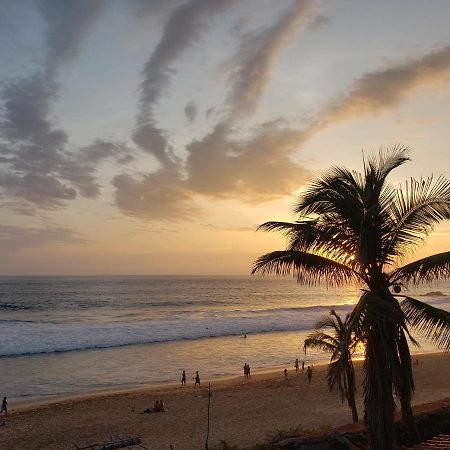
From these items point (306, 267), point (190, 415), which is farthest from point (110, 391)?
point (306, 267)

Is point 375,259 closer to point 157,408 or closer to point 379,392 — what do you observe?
point 379,392

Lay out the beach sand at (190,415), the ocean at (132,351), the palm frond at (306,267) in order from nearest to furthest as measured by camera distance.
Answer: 1. the palm frond at (306,267)
2. the beach sand at (190,415)
3. the ocean at (132,351)

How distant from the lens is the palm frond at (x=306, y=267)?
8422mm

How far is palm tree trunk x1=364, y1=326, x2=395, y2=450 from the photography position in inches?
307

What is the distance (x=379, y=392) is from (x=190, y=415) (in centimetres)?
1747

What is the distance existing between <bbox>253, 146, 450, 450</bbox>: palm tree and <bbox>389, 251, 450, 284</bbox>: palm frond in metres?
0.02

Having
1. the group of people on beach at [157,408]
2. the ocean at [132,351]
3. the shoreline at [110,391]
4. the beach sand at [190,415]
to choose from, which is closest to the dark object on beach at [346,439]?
the beach sand at [190,415]

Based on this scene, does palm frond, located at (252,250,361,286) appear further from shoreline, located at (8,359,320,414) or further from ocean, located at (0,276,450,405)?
shoreline, located at (8,359,320,414)

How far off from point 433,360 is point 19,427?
31.5 m

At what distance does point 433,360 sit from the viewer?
1481 inches

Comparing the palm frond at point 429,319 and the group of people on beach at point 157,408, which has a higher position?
the palm frond at point 429,319

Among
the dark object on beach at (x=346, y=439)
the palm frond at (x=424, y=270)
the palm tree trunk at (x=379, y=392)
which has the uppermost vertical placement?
the palm frond at (x=424, y=270)

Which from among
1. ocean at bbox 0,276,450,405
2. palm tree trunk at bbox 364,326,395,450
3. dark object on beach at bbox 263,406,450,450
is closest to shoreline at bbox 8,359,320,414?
ocean at bbox 0,276,450,405

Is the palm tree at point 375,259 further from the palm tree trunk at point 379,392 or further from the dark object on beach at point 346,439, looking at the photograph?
the dark object on beach at point 346,439
